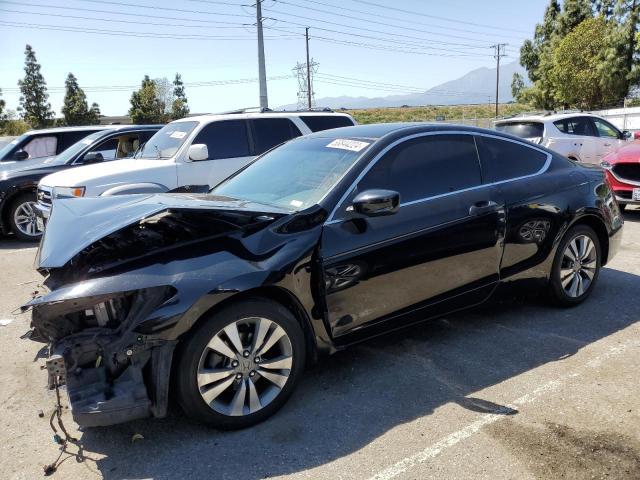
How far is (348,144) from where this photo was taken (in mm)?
3885

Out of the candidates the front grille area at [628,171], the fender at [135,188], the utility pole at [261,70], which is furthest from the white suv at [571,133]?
the utility pole at [261,70]

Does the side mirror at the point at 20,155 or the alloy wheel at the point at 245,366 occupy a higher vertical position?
the side mirror at the point at 20,155

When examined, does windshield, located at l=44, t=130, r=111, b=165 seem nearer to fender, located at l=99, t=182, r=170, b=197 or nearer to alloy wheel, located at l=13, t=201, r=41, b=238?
alloy wheel, located at l=13, t=201, r=41, b=238

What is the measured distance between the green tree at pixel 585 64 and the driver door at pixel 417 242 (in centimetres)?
4171

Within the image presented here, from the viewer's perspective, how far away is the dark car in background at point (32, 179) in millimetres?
9102

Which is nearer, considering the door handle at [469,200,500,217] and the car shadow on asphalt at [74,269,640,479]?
the car shadow on asphalt at [74,269,640,479]

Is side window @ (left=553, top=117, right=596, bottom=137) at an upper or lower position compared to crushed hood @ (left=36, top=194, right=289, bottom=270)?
upper

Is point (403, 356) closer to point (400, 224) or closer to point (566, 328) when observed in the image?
point (400, 224)

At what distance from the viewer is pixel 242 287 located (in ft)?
9.54

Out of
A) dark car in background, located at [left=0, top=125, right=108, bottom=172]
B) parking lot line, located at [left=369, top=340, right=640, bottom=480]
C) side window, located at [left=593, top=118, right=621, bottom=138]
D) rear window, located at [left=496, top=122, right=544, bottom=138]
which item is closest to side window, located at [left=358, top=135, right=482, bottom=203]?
parking lot line, located at [left=369, top=340, right=640, bottom=480]

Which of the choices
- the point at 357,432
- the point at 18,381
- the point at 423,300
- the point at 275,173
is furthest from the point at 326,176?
the point at 18,381

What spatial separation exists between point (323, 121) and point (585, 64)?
39.5 metres

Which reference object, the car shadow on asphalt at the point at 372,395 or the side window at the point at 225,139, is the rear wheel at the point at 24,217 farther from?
the car shadow on asphalt at the point at 372,395

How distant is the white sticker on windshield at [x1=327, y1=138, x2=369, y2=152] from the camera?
148 inches
